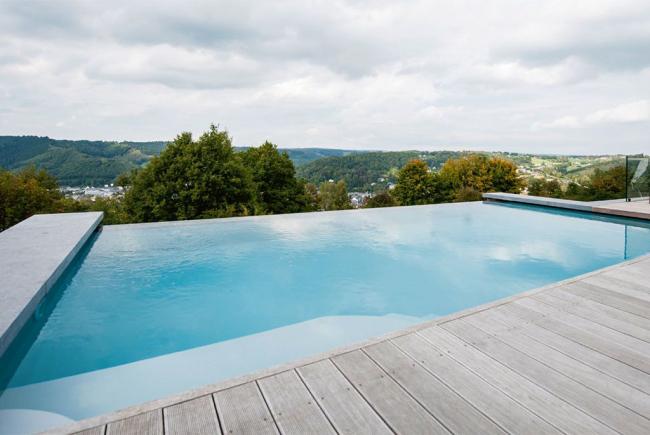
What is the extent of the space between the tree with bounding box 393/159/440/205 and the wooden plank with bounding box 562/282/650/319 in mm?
16979

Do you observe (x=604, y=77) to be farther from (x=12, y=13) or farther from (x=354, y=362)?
(x=12, y=13)

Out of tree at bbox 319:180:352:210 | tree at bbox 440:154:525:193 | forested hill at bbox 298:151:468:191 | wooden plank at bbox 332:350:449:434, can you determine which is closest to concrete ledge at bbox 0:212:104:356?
wooden plank at bbox 332:350:449:434

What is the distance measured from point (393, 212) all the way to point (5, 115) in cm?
1250

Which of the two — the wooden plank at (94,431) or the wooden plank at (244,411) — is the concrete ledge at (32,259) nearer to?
the wooden plank at (94,431)

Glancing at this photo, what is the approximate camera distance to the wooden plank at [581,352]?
5.07 ft

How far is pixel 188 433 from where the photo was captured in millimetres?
1210

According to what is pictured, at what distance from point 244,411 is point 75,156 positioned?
105ft

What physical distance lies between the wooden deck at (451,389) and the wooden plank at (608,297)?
0.14 meters

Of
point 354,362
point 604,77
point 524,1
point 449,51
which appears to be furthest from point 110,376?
point 604,77

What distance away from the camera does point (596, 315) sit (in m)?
2.13

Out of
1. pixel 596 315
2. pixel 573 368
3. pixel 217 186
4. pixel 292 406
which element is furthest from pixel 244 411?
pixel 217 186

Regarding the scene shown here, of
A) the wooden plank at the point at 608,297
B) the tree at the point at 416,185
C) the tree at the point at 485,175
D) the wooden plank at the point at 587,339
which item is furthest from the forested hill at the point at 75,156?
the wooden plank at the point at 587,339

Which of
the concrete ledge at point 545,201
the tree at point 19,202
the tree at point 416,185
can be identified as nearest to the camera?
the concrete ledge at point 545,201

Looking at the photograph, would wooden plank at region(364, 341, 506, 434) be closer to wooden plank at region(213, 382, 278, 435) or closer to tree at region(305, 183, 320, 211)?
wooden plank at region(213, 382, 278, 435)
